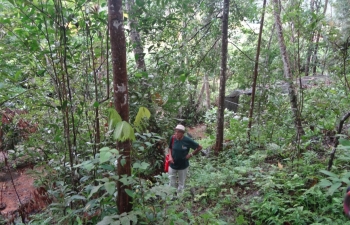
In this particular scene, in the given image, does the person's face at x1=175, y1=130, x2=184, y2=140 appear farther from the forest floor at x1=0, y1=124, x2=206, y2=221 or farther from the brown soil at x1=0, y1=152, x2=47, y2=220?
the forest floor at x1=0, y1=124, x2=206, y2=221

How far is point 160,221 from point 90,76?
244 centimetres

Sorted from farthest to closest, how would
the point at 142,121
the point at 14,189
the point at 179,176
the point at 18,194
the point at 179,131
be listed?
the point at 18,194 → the point at 14,189 → the point at 179,176 → the point at 179,131 → the point at 142,121

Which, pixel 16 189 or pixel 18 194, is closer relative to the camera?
pixel 18 194

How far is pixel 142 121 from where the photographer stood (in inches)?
91.5

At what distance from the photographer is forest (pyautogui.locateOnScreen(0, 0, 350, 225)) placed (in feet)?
7.96

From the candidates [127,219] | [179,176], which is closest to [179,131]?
[179,176]

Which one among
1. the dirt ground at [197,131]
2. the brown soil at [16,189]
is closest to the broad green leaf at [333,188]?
the brown soil at [16,189]

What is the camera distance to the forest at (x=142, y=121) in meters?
2.43

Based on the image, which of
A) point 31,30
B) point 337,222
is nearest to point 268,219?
point 337,222

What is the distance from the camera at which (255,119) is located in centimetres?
787

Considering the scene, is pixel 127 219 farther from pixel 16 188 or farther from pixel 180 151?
pixel 16 188

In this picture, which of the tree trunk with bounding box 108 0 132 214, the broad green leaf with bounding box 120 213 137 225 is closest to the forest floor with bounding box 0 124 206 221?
the tree trunk with bounding box 108 0 132 214

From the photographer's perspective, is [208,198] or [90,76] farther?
[208,198]

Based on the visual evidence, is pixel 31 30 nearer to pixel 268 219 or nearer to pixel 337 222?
pixel 268 219
